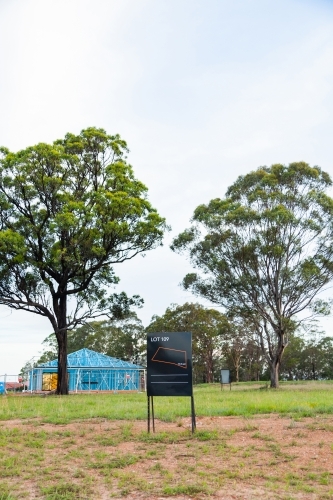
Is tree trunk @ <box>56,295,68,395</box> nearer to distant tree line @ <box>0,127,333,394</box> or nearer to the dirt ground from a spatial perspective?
distant tree line @ <box>0,127,333,394</box>

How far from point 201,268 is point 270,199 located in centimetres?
570

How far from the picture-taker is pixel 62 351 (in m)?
26.5

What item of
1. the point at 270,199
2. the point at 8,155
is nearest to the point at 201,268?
the point at 270,199

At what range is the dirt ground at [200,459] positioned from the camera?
618cm

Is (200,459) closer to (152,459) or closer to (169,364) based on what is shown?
(152,459)

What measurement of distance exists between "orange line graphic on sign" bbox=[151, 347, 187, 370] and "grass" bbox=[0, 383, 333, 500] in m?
1.21

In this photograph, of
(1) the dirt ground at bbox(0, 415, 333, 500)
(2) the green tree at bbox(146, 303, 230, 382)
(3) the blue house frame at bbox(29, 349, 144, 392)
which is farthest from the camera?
(2) the green tree at bbox(146, 303, 230, 382)

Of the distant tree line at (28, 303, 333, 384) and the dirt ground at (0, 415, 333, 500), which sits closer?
the dirt ground at (0, 415, 333, 500)

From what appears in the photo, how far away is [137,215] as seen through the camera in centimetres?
2547

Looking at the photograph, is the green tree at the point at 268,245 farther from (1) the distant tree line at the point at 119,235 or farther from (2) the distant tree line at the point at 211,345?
(2) the distant tree line at the point at 211,345

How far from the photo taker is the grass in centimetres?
626

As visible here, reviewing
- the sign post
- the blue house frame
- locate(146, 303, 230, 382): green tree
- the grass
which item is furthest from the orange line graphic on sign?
locate(146, 303, 230, 382): green tree

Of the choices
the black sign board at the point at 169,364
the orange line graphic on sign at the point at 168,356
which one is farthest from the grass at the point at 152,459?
the orange line graphic on sign at the point at 168,356

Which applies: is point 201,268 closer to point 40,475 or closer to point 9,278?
point 9,278
